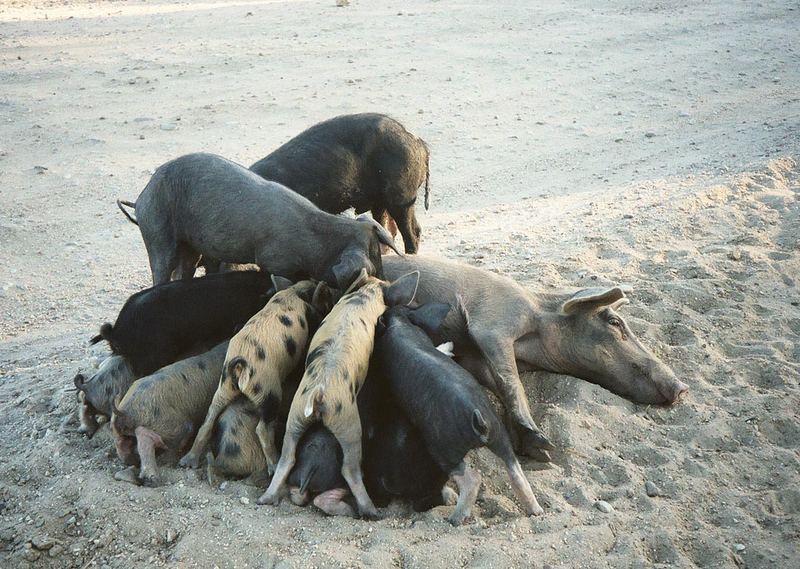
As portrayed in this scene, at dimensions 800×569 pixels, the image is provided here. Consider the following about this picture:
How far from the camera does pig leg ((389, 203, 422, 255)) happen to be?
22.6ft

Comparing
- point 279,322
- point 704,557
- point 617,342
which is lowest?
point 704,557

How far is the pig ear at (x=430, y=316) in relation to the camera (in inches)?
192

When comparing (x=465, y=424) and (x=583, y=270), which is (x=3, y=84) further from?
(x=465, y=424)

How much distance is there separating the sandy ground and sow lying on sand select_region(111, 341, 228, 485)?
8.0 inches

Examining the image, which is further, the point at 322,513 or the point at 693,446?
the point at 693,446

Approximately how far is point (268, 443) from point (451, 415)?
3.26ft

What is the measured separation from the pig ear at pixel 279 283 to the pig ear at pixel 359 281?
1.34 ft

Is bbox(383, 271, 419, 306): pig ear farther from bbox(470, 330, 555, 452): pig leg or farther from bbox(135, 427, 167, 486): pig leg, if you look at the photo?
bbox(135, 427, 167, 486): pig leg

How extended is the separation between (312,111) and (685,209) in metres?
5.52

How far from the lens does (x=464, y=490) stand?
4.09 m

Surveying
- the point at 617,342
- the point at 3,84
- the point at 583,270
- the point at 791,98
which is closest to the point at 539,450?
the point at 617,342

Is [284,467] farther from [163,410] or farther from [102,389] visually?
[102,389]

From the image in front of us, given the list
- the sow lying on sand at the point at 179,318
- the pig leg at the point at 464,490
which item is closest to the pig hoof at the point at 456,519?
the pig leg at the point at 464,490

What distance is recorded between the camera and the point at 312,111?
440 inches
